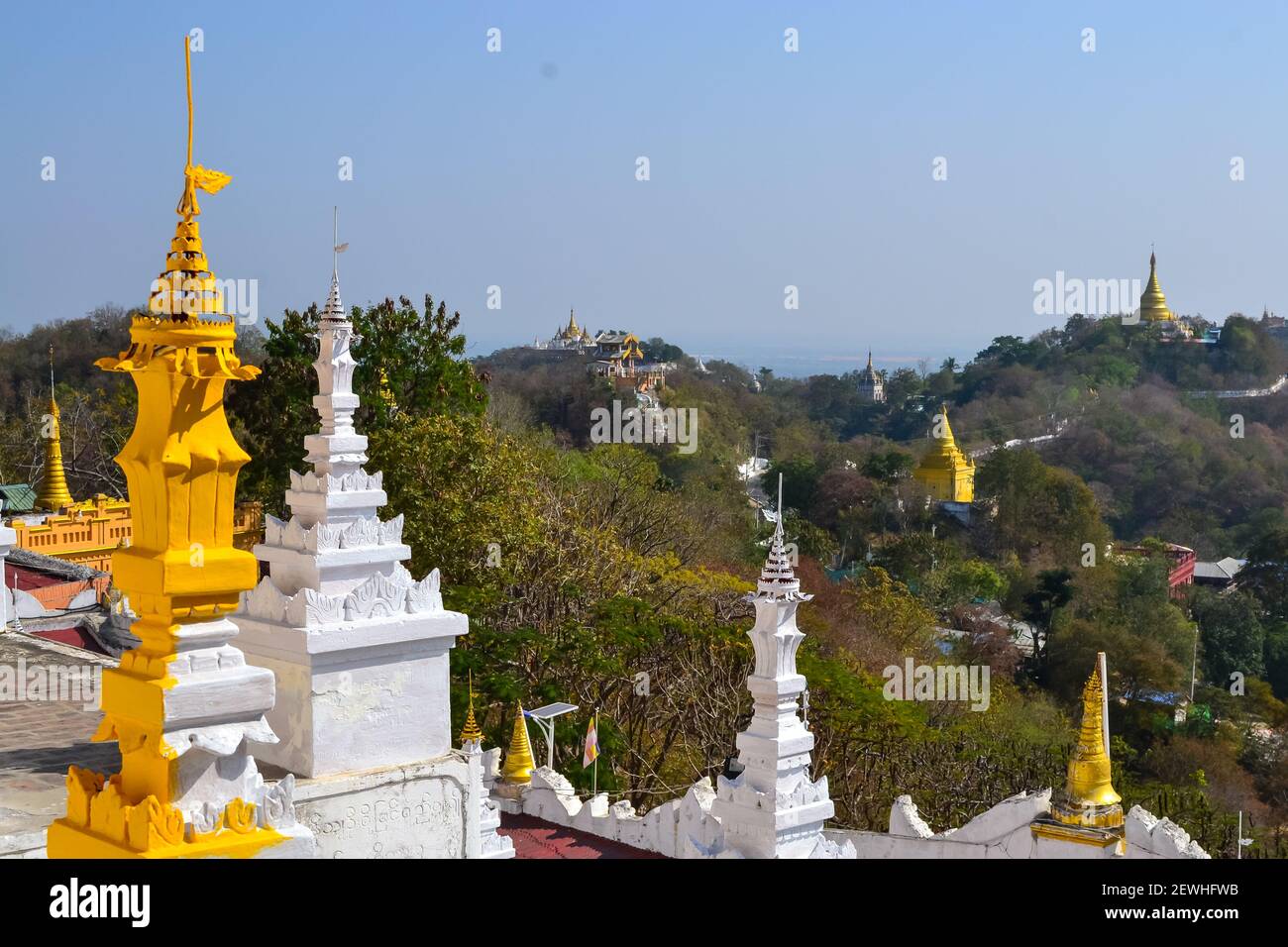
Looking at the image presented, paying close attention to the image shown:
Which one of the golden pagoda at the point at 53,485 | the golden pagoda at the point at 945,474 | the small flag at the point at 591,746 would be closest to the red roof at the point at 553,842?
the small flag at the point at 591,746

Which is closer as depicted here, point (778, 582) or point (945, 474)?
point (778, 582)

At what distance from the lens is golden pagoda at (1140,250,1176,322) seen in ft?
433

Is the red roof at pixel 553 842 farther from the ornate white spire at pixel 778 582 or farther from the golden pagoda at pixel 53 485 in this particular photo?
the golden pagoda at pixel 53 485

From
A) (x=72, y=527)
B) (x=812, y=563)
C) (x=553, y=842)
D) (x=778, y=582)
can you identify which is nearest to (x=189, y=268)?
(x=778, y=582)

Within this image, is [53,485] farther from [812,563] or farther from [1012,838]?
[1012,838]

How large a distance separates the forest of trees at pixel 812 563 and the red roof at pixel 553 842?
421 cm

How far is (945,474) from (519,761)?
58.4m

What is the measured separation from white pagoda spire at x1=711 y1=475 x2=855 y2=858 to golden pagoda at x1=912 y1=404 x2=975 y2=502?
61.3 m

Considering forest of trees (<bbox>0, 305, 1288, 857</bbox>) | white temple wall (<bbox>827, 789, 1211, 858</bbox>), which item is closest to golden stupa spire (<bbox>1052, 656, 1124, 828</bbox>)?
white temple wall (<bbox>827, 789, 1211, 858</bbox>)

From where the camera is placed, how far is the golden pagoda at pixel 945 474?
3115 inches

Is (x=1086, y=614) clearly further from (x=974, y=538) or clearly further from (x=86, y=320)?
(x=86, y=320)

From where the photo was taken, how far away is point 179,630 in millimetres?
7223

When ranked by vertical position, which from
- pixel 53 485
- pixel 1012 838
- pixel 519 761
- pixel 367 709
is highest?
pixel 53 485
